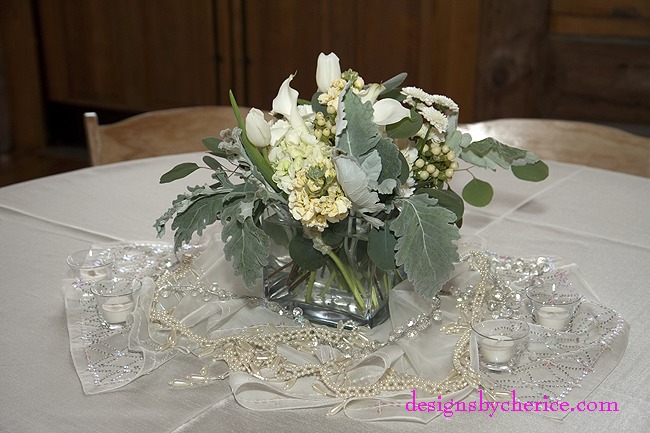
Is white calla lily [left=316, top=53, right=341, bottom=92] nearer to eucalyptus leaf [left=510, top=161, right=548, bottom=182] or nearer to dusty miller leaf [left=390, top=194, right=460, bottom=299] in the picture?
dusty miller leaf [left=390, top=194, right=460, bottom=299]

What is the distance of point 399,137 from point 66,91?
3.76 meters

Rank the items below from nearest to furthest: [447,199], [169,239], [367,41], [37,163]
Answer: [447,199] → [169,239] → [367,41] → [37,163]

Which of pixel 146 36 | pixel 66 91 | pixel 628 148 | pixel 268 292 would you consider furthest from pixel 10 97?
pixel 268 292

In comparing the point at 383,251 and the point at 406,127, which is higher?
the point at 406,127

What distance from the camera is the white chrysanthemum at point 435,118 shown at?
92 cm

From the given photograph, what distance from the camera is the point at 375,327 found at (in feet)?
3.16

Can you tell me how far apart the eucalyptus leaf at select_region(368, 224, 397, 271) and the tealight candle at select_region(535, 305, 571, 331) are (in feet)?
0.76

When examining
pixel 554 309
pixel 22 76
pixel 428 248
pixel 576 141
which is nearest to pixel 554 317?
pixel 554 309

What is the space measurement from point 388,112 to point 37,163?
365cm

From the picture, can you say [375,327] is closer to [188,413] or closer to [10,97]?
[188,413]

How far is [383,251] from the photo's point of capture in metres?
0.88

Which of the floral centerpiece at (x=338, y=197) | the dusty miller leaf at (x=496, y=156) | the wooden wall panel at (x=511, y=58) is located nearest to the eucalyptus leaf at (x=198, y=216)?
the floral centerpiece at (x=338, y=197)

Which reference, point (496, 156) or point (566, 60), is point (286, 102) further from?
point (566, 60)

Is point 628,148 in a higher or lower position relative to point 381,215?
lower
